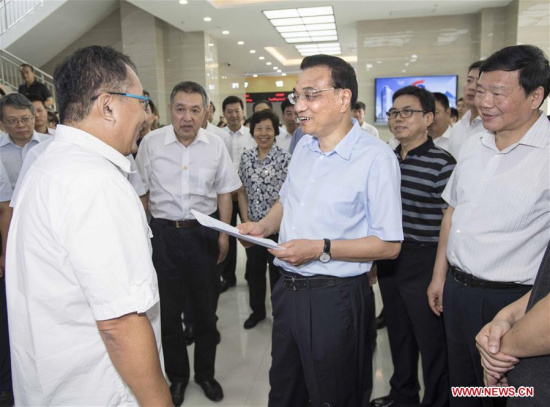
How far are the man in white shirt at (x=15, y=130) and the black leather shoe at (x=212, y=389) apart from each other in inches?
79.2

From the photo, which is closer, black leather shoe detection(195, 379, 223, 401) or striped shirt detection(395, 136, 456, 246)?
striped shirt detection(395, 136, 456, 246)

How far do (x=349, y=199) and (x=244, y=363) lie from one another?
5.91 feet

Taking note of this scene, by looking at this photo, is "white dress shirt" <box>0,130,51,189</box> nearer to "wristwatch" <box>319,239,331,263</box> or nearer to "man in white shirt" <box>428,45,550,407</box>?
"wristwatch" <box>319,239,331,263</box>

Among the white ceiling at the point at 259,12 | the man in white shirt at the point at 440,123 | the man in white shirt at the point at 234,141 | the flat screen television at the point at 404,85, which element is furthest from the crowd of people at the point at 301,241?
the flat screen television at the point at 404,85

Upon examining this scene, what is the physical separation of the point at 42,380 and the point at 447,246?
1626 millimetres

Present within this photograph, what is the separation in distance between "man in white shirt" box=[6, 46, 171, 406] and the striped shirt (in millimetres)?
1560

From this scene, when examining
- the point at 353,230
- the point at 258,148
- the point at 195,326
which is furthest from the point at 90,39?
the point at 353,230

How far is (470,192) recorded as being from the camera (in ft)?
5.74

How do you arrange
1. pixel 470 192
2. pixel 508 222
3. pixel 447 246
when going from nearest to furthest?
pixel 508 222 → pixel 470 192 → pixel 447 246

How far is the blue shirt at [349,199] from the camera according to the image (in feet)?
5.20

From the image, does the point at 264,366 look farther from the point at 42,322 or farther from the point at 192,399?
the point at 42,322

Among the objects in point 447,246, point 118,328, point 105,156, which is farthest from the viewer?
point 447,246

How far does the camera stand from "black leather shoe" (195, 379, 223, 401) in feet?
8.11

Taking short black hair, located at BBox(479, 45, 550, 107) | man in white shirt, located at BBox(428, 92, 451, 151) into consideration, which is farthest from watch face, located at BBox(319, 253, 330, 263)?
man in white shirt, located at BBox(428, 92, 451, 151)
